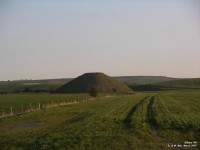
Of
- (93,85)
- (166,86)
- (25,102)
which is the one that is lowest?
(25,102)

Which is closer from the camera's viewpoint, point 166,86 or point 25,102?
point 25,102

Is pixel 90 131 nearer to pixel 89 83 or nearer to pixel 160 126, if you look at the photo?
pixel 160 126

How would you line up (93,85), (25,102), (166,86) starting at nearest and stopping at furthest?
(25,102), (93,85), (166,86)

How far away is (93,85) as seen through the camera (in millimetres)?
150125

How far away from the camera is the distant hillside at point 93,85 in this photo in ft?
485

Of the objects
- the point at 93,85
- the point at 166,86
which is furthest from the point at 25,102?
the point at 166,86

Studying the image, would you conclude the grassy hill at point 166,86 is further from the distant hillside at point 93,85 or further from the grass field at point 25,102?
the grass field at point 25,102


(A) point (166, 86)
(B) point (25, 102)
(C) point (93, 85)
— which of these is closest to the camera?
(B) point (25, 102)

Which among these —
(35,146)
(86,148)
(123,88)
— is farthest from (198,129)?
(123,88)

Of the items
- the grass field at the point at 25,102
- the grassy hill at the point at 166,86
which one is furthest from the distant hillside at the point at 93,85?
the grass field at the point at 25,102

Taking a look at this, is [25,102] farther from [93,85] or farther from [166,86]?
[166,86]

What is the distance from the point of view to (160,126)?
2097cm

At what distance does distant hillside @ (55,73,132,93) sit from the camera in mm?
147750

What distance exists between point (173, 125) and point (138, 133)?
3504mm
